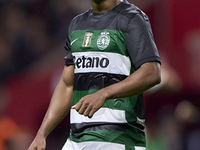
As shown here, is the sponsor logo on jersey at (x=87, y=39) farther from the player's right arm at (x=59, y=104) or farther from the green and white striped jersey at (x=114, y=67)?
the player's right arm at (x=59, y=104)

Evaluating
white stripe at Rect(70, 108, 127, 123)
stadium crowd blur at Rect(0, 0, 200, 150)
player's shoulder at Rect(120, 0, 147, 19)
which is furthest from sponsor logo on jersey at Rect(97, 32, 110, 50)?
stadium crowd blur at Rect(0, 0, 200, 150)

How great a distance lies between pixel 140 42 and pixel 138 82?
184 millimetres

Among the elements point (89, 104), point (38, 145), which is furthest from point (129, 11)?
point (38, 145)

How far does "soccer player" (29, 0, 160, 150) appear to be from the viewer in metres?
1.61

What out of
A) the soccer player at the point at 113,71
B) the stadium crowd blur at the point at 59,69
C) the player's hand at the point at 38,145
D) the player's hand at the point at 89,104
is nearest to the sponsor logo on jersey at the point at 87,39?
the soccer player at the point at 113,71

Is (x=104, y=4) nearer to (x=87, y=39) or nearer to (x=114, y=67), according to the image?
(x=87, y=39)

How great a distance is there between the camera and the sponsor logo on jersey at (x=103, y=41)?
1687mm

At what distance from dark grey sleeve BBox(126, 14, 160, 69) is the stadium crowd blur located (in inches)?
46.7

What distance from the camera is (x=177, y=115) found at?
2.87 meters

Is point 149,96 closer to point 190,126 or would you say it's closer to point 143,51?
point 190,126

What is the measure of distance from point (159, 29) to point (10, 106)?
1.41m

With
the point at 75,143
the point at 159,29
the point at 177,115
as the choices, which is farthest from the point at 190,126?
the point at 75,143

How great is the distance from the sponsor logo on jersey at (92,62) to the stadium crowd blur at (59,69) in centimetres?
123

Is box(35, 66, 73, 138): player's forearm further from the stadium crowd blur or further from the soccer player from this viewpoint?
the stadium crowd blur
